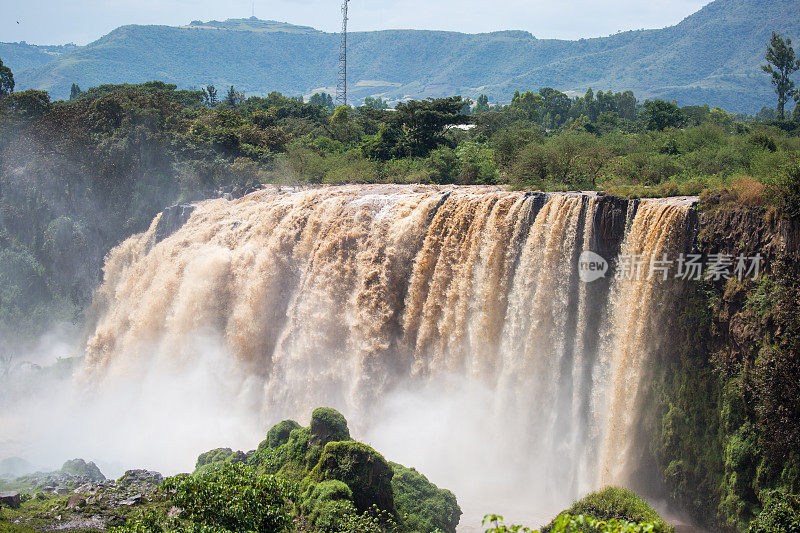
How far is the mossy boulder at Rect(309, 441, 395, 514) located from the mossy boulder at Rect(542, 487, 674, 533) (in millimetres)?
2781

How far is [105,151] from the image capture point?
33094 mm

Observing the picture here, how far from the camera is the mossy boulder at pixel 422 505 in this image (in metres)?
12.1

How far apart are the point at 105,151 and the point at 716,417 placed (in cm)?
2979

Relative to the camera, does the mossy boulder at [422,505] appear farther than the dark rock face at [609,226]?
No

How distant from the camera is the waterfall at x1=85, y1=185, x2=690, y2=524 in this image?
46.0ft

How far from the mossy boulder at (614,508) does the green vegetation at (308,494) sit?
2541mm

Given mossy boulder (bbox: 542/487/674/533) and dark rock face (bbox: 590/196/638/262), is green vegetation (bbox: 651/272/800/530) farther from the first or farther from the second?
mossy boulder (bbox: 542/487/674/533)

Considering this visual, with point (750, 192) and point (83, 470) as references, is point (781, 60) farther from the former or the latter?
point (83, 470)

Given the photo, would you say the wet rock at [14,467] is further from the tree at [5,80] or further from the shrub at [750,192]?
the tree at [5,80]

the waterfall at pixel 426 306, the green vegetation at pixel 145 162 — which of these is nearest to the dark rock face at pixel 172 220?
the waterfall at pixel 426 306

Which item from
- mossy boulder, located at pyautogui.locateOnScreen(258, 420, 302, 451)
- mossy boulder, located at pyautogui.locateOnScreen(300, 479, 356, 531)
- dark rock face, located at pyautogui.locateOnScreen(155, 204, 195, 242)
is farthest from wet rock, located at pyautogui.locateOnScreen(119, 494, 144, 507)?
dark rock face, located at pyautogui.locateOnScreen(155, 204, 195, 242)

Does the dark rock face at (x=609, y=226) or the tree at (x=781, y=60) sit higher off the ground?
the tree at (x=781, y=60)

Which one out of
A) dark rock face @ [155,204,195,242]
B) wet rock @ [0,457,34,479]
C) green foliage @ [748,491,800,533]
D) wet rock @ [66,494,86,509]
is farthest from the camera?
dark rock face @ [155,204,195,242]

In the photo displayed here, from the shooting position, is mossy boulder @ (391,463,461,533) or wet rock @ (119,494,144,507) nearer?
mossy boulder @ (391,463,461,533)
